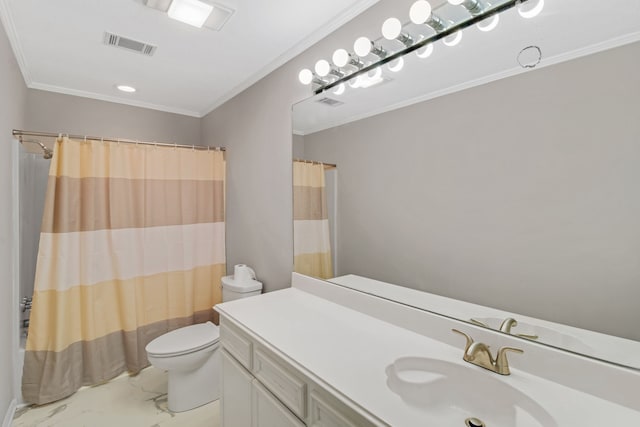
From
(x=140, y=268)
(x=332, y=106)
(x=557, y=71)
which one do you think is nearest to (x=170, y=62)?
(x=332, y=106)

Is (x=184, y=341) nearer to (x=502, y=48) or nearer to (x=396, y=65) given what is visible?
(x=396, y=65)

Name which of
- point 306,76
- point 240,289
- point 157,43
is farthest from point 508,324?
point 157,43

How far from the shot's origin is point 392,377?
3.24 ft

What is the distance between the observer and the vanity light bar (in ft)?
3.65

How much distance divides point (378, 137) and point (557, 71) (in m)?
0.73

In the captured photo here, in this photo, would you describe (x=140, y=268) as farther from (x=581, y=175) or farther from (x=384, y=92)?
(x=581, y=175)

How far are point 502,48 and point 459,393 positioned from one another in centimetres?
120

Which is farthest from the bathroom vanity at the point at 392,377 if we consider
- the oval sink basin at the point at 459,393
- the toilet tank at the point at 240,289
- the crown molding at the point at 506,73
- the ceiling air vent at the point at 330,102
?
the ceiling air vent at the point at 330,102

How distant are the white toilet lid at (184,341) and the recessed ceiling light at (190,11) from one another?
1.96 m

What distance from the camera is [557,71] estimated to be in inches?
38.0

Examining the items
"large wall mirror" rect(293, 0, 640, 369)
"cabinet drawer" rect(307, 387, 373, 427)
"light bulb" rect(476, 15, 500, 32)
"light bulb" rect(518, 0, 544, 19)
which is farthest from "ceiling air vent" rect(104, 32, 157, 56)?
"cabinet drawer" rect(307, 387, 373, 427)

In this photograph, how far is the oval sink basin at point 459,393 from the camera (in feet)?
2.82

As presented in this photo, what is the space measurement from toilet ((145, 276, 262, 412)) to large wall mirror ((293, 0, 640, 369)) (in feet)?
4.06

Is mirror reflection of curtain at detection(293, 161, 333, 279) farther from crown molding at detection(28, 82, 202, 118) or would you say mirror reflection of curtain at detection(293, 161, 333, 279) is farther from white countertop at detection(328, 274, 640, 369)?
crown molding at detection(28, 82, 202, 118)
